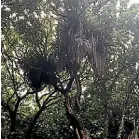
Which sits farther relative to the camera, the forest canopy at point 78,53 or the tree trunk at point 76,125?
the forest canopy at point 78,53

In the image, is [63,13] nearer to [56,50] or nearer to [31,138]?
[56,50]

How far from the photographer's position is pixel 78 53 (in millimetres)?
8414

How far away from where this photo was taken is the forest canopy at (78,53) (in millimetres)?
8695

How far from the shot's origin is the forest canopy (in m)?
8.70

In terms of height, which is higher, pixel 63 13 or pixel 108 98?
pixel 63 13

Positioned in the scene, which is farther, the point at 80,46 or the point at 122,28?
the point at 122,28

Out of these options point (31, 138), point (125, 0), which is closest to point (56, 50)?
point (125, 0)

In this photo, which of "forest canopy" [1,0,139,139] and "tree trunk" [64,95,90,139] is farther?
"forest canopy" [1,0,139,139]

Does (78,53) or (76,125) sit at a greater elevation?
(78,53)

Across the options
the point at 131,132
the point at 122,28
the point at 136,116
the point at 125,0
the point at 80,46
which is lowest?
the point at 131,132

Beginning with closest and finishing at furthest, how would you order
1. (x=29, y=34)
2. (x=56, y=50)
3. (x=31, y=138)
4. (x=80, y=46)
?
1. (x=80, y=46)
2. (x=56, y=50)
3. (x=29, y=34)
4. (x=31, y=138)

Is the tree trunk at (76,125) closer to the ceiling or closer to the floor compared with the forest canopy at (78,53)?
closer to the floor

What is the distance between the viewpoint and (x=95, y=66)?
8.62 metres

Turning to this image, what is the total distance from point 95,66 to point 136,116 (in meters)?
2.62
